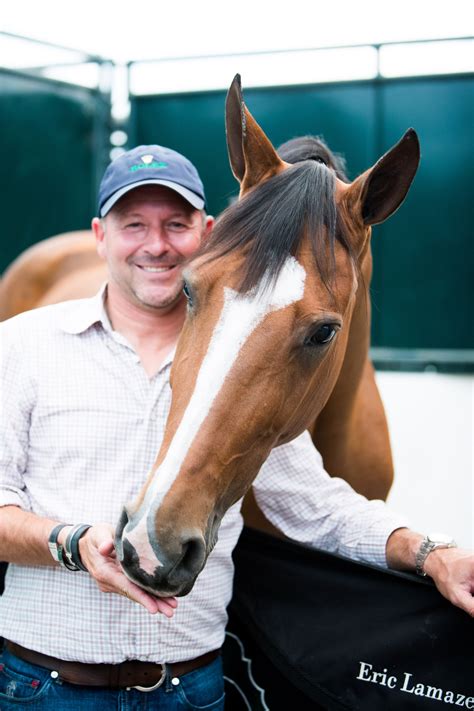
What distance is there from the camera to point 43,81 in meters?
5.53

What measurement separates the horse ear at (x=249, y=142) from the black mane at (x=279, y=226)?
0.31ft

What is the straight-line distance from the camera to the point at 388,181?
1.67 m

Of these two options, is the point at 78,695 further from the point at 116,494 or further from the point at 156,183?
the point at 156,183

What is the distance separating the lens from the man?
1642 millimetres

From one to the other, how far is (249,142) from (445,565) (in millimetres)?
955

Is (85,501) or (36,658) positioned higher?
(85,501)

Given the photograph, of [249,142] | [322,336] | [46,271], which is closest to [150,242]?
[249,142]

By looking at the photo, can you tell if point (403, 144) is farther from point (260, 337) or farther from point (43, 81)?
point (43, 81)

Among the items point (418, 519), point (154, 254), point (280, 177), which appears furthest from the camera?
point (418, 519)

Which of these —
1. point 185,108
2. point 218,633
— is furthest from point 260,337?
point 185,108

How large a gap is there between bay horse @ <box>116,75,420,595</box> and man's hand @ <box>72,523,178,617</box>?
0.19 feet

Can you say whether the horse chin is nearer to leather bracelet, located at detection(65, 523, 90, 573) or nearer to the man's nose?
leather bracelet, located at detection(65, 523, 90, 573)

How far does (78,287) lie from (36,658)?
230cm

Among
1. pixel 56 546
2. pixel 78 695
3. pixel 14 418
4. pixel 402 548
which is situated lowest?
pixel 78 695
